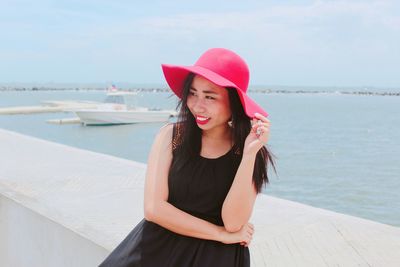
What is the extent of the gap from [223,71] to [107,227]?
99.3 inches

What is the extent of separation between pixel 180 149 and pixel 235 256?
413mm

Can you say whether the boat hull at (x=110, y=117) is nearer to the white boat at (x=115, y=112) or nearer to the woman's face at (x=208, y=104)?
the white boat at (x=115, y=112)

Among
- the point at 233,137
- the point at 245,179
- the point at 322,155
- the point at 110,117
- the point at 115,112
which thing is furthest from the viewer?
the point at 110,117

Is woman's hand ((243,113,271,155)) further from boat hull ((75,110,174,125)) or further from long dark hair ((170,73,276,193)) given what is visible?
boat hull ((75,110,174,125))

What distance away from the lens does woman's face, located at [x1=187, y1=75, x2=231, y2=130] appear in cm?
174

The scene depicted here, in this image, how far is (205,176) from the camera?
1.74 m

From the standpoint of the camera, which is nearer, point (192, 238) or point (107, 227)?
point (192, 238)

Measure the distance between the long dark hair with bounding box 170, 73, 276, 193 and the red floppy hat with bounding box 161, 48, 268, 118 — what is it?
41 millimetres

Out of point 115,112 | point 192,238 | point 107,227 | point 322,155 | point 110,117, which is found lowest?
point 322,155

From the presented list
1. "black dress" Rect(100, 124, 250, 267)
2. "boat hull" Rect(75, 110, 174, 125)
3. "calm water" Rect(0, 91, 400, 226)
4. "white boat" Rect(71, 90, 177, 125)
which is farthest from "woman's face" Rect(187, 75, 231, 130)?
"boat hull" Rect(75, 110, 174, 125)

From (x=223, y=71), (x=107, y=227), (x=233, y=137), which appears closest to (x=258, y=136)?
(x=233, y=137)

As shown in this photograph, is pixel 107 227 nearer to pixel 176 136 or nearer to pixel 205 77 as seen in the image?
pixel 176 136

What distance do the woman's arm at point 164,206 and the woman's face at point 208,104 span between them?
15cm

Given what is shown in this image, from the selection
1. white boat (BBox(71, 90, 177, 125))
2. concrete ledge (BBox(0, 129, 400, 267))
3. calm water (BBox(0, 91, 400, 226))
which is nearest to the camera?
concrete ledge (BBox(0, 129, 400, 267))
